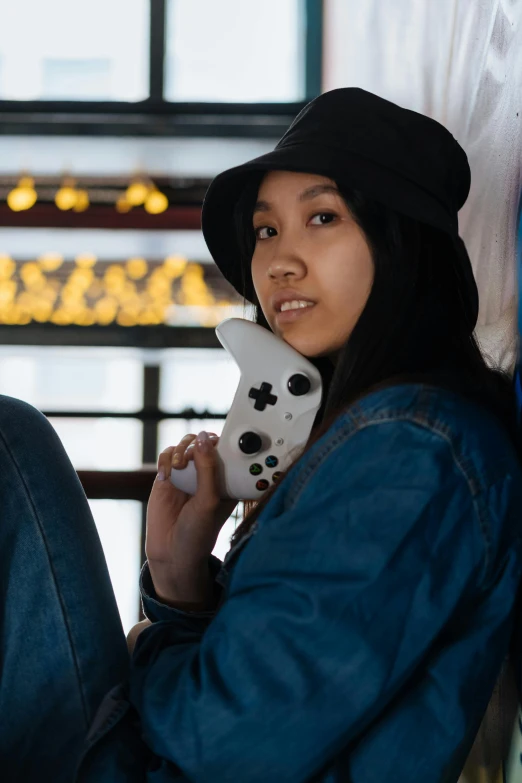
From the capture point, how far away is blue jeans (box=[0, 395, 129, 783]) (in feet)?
2.65

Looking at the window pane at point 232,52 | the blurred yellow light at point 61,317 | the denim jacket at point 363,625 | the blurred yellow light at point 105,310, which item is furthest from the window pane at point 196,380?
the denim jacket at point 363,625

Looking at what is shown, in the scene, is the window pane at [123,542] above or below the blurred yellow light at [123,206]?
below

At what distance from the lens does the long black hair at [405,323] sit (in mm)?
856

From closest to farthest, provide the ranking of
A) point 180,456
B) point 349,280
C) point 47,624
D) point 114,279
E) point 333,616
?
point 333,616 < point 47,624 < point 349,280 < point 180,456 < point 114,279

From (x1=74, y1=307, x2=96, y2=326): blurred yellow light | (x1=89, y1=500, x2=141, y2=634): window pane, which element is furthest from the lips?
(x1=74, y1=307, x2=96, y2=326): blurred yellow light

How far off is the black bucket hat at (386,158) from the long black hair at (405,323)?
0.03m

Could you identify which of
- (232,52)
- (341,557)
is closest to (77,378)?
(232,52)

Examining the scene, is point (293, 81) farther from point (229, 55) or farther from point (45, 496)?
point (45, 496)

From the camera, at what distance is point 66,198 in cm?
296

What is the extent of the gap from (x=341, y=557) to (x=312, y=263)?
40 cm

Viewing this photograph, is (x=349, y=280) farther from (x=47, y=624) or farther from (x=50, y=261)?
(x=50, y=261)

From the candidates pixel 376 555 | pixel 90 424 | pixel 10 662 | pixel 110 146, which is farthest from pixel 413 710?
pixel 110 146

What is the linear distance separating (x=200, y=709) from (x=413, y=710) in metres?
0.18

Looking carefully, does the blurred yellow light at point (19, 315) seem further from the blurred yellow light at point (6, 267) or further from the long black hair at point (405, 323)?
the long black hair at point (405, 323)
